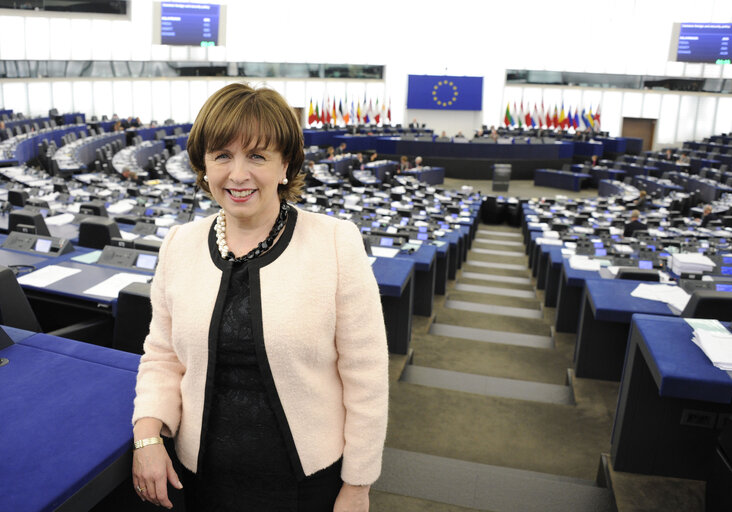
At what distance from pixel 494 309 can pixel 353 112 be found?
22836 mm

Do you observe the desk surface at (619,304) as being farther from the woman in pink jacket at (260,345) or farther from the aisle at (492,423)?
the woman in pink jacket at (260,345)

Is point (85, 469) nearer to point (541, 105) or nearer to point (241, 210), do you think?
point (241, 210)

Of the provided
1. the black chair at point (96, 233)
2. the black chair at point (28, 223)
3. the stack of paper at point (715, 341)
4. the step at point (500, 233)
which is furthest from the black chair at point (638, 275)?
the step at point (500, 233)

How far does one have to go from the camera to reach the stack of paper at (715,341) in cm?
186

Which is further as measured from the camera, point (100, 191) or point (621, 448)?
point (100, 191)

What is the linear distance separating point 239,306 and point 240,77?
2840cm

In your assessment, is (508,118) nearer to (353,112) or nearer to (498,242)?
(353,112)

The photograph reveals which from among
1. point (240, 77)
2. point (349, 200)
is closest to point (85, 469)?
point (349, 200)

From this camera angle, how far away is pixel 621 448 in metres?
2.40

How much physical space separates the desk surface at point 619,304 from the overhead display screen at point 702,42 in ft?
81.2

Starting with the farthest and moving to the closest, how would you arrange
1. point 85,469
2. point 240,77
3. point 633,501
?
point 240,77, point 633,501, point 85,469

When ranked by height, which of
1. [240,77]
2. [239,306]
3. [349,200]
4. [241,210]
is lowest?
[349,200]

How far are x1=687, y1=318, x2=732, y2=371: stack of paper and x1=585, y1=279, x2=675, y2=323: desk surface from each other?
2.23ft

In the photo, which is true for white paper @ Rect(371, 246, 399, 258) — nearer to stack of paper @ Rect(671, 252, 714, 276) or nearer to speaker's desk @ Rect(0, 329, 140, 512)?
stack of paper @ Rect(671, 252, 714, 276)
